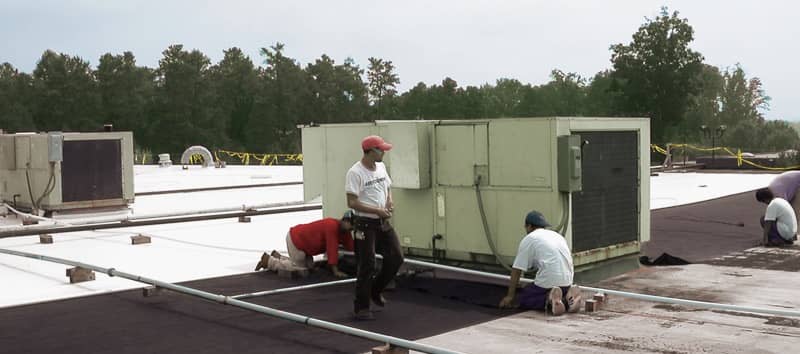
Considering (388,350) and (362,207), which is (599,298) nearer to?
(362,207)

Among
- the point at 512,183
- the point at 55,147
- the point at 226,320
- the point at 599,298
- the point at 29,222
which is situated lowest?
the point at 226,320

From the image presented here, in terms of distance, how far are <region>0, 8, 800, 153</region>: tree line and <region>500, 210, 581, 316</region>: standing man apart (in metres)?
68.4

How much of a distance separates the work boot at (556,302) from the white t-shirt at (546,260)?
10cm

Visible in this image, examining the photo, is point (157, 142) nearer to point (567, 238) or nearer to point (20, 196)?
point (20, 196)

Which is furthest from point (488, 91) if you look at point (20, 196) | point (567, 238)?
point (567, 238)

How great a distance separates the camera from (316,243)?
1087 cm

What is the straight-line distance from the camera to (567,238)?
382 inches

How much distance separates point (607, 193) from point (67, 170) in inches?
490

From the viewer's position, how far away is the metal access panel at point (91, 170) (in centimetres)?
1830

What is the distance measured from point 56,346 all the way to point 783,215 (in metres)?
10.4

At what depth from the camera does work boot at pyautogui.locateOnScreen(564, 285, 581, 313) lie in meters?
8.46

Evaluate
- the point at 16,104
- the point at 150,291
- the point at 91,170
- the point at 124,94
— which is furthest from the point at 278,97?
the point at 150,291

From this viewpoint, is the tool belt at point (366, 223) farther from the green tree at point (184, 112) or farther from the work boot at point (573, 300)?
the green tree at point (184, 112)

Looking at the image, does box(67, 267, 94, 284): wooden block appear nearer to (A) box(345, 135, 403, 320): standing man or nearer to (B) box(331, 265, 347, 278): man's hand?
(B) box(331, 265, 347, 278): man's hand
